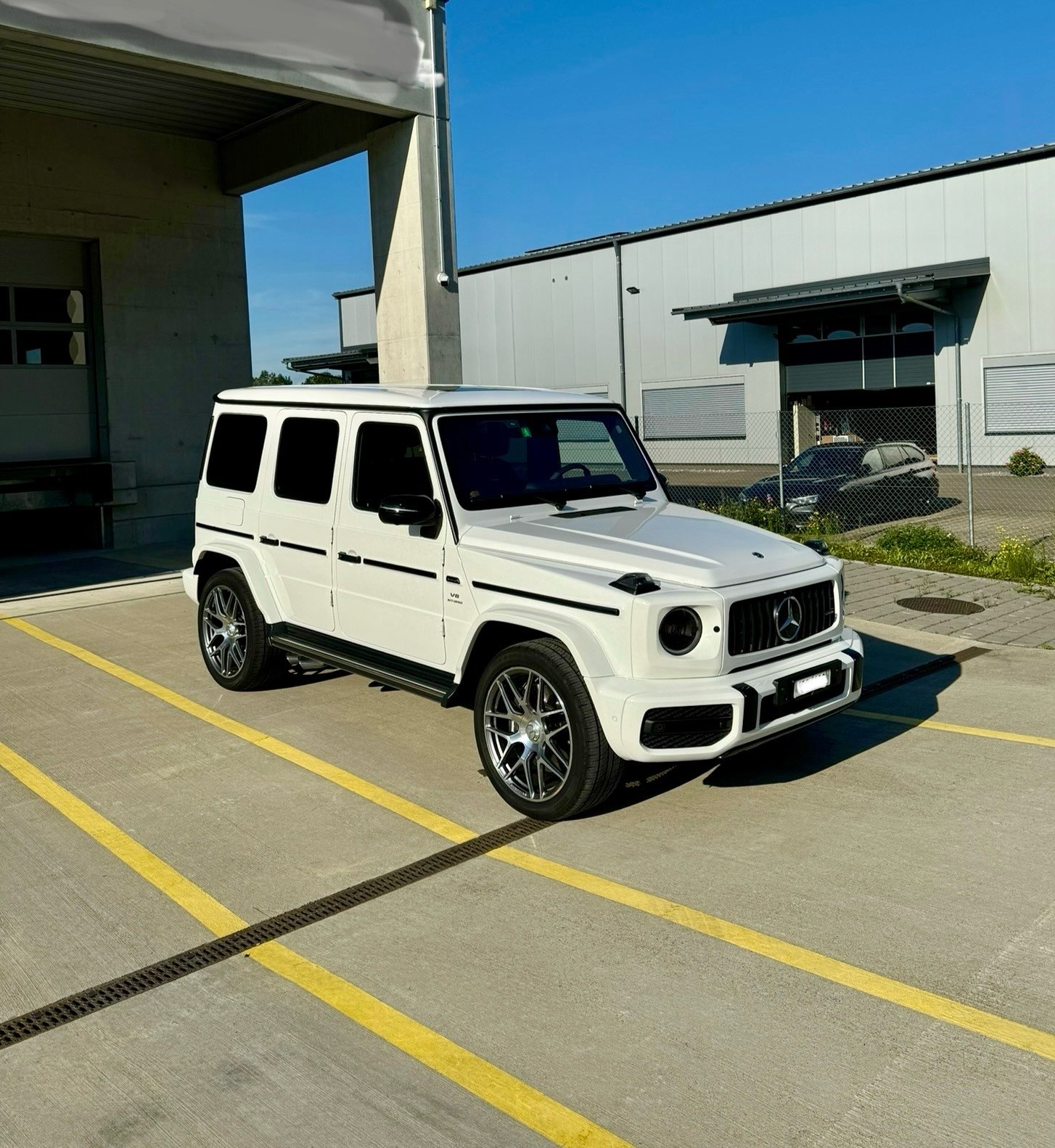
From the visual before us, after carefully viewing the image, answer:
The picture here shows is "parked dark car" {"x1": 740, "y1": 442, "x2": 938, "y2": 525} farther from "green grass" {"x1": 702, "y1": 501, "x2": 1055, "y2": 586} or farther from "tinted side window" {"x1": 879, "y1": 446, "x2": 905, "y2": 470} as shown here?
"green grass" {"x1": 702, "y1": 501, "x2": 1055, "y2": 586}

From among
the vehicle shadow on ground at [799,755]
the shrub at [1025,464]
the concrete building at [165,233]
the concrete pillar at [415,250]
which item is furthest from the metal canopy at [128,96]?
the shrub at [1025,464]

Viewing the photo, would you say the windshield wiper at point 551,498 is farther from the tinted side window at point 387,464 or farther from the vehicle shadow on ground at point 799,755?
the vehicle shadow on ground at point 799,755

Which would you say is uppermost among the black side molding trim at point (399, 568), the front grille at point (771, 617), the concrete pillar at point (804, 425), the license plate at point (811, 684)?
the concrete pillar at point (804, 425)

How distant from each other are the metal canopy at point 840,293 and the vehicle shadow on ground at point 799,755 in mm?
24833

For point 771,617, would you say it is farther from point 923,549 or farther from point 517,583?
point 923,549

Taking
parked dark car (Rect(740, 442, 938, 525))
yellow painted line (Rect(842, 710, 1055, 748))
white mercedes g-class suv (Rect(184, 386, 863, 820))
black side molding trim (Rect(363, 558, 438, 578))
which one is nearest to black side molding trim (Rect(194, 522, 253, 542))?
white mercedes g-class suv (Rect(184, 386, 863, 820))

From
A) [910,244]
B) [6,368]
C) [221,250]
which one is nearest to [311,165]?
[221,250]

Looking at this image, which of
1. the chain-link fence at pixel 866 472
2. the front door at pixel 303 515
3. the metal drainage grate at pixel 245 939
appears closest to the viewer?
the metal drainage grate at pixel 245 939

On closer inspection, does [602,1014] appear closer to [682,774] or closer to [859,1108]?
[859,1108]

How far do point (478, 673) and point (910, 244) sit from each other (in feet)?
100

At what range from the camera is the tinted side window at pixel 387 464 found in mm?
6188

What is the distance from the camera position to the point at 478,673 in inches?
231

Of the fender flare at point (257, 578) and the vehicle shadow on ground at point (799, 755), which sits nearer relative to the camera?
the vehicle shadow on ground at point (799, 755)

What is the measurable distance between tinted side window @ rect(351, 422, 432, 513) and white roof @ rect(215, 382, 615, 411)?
140 millimetres
